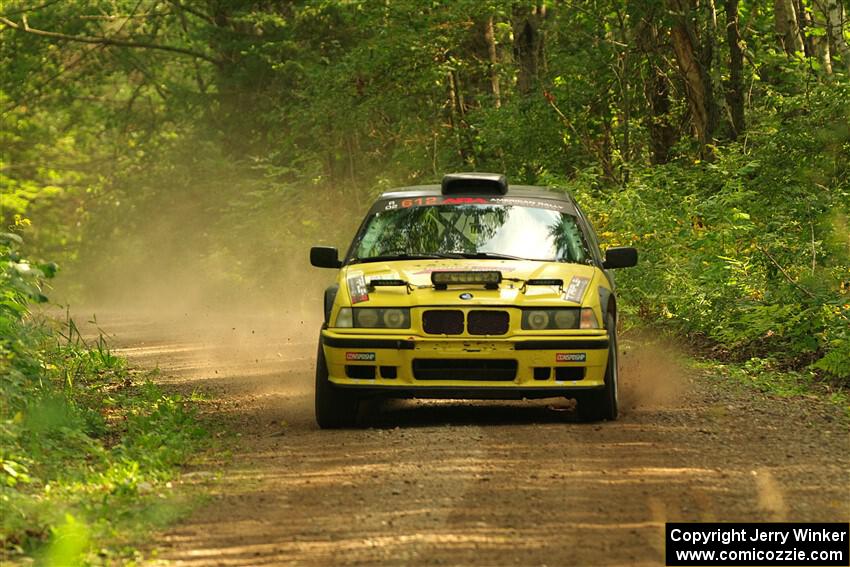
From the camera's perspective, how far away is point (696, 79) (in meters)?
20.5

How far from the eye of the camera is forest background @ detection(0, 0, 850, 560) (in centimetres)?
1349

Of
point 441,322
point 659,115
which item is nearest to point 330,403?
point 441,322

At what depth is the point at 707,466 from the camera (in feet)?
25.0

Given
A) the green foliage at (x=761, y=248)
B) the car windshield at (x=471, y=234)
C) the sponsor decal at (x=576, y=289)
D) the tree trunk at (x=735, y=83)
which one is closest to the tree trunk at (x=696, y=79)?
the tree trunk at (x=735, y=83)

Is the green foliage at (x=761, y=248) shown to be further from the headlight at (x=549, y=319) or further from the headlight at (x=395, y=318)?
the headlight at (x=395, y=318)

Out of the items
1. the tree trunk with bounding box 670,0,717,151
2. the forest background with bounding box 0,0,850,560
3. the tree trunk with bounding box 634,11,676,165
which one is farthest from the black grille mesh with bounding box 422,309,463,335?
the tree trunk with bounding box 634,11,676,165

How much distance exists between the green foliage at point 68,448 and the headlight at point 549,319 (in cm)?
241

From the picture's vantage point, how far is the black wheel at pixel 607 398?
30.5 feet

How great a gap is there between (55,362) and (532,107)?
11.8 meters

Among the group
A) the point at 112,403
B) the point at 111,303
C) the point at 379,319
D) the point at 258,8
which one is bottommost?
the point at 111,303

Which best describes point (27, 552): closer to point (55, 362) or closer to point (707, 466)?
point (707, 466)

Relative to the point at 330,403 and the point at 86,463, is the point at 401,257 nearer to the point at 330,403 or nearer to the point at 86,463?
the point at 330,403

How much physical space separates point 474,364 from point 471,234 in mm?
1528

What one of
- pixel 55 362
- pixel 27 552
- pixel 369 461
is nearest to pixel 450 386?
pixel 369 461
